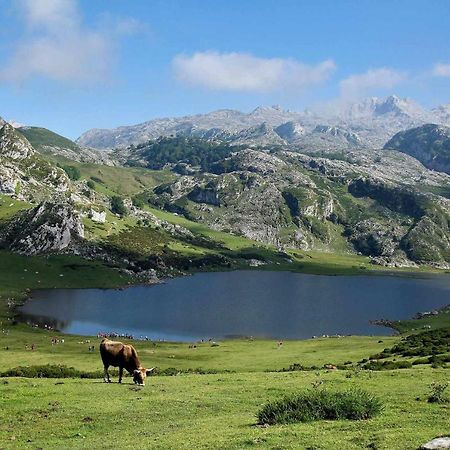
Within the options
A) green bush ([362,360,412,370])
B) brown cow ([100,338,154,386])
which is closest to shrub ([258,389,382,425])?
brown cow ([100,338,154,386])

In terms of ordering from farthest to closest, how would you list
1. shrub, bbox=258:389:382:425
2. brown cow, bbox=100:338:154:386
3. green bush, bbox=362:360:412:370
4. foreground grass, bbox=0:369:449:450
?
green bush, bbox=362:360:412:370
brown cow, bbox=100:338:154:386
shrub, bbox=258:389:382:425
foreground grass, bbox=0:369:449:450

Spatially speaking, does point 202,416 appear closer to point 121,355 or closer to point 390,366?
point 121,355

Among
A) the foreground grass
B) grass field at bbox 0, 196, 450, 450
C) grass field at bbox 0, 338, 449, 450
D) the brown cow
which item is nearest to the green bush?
grass field at bbox 0, 338, 449, 450

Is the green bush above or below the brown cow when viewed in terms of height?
below

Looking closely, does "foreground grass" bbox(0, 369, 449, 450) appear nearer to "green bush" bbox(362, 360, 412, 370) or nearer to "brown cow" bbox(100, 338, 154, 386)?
"brown cow" bbox(100, 338, 154, 386)

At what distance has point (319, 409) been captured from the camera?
24.3 metres

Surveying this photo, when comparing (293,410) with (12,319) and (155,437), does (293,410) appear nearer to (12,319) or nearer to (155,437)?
(155,437)

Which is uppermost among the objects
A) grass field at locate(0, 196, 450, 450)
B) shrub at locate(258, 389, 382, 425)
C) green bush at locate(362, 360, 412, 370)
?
shrub at locate(258, 389, 382, 425)

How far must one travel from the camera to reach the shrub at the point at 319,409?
23.9m

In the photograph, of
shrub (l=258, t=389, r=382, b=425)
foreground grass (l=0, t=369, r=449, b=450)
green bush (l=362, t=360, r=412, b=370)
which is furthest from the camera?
green bush (l=362, t=360, r=412, b=370)

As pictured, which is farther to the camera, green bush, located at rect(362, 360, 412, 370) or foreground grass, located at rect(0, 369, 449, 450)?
green bush, located at rect(362, 360, 412, 370)

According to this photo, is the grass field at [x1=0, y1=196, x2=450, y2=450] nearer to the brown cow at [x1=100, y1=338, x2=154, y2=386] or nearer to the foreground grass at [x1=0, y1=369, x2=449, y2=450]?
the foreground grass at [x1=0, y1=369, x2=449, y2=450]

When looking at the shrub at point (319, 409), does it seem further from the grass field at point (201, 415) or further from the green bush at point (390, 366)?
the green bush at point (390, 366)

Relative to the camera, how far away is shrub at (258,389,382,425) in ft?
78.5
